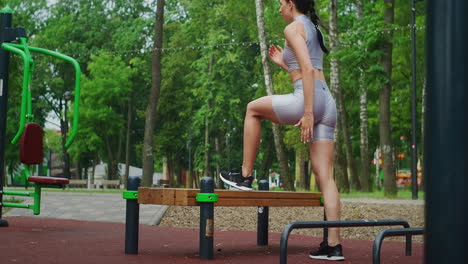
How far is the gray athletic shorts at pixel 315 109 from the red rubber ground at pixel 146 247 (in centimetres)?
104

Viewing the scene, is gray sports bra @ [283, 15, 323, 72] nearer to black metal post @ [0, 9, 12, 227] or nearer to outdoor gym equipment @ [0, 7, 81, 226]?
outdoor gym equipment @ [0, 7, 81, 226]

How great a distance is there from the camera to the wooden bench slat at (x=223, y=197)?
549cm

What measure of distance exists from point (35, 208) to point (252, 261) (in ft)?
12.5

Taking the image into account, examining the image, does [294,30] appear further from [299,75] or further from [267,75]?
[267,75]

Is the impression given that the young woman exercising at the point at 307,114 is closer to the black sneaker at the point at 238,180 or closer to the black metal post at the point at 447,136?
the black sneaker at the point at 238,180

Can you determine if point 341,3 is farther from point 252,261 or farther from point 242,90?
point 252,261

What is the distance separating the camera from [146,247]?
→ 6809 mm

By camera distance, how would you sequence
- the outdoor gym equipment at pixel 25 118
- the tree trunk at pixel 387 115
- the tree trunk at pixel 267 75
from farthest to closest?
the tree trunk at pixel 267 75, the tree trunk at pixel 387 115, the outdoor gym equipment at pixel 25 118

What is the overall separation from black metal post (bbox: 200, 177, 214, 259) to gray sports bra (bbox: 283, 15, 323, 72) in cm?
119

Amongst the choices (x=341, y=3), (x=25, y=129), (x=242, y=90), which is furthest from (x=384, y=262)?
(x=242, y=90)

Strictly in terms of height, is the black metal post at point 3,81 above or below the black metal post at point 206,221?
above

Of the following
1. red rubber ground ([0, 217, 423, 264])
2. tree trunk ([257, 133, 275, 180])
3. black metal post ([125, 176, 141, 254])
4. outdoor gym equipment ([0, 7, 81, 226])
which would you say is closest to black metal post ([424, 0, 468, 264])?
red rubber ground ([0, 217, 423, 264])

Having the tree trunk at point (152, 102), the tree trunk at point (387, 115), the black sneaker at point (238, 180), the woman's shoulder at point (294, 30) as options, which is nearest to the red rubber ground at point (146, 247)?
the black sneaker at point (238, 180)

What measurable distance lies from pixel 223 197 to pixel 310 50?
4.46 ft
